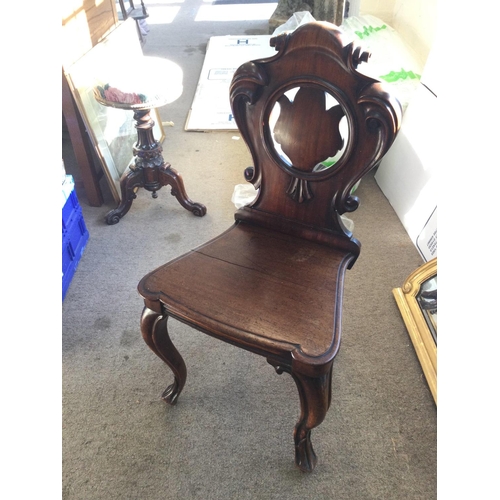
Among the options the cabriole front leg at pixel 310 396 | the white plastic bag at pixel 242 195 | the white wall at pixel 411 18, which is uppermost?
the white wall at pixel 411 18

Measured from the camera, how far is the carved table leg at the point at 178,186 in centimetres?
195

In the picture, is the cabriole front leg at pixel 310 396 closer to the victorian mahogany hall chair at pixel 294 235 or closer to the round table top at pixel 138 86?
the victorian mahogany hall chair at pixel 294 235

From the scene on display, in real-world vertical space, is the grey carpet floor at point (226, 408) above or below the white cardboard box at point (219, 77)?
below

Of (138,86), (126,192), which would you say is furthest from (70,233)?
(138,86)

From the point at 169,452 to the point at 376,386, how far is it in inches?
28.0

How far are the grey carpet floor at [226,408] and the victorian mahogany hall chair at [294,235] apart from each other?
0.16 metres

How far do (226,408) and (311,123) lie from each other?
3.04 ft

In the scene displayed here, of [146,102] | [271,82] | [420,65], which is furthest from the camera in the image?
[420,65]

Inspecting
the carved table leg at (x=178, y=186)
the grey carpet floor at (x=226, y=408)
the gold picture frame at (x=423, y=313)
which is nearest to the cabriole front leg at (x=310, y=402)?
the grey carpet floor at (x=226, y=408)

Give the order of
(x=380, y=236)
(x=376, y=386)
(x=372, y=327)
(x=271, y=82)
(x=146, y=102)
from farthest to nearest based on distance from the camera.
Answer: (x=380, y=236) → (x=146, y=102) → (x=372, y=327) → (x=376, y=386) → (x=271, y=82)

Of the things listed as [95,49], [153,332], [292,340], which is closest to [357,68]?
[292,340]

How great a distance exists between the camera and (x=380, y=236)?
1.90m

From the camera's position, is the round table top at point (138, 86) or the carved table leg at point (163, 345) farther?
the round table top at point (138, 86)

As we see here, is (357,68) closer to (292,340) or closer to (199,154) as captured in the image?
(292,340)
